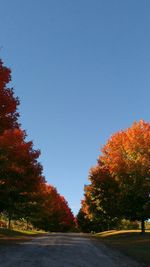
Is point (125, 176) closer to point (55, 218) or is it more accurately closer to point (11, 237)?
point (11, 237)

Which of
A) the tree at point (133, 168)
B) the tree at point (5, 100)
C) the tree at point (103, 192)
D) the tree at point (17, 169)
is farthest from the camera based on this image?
the tree at point (103, 192)

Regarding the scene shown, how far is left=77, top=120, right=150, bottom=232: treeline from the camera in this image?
51375 mm

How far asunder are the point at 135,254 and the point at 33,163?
17.3 m

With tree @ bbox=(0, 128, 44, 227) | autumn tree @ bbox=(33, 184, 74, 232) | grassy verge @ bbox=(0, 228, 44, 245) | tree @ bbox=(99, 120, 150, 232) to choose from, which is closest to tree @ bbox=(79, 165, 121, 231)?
tree @ bbox=(99, 120, 150, 232)

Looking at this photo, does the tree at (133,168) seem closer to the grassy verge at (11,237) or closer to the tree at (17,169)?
the grassy verge at (11,237)

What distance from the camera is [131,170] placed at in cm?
5203

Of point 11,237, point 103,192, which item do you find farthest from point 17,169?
point 103,192

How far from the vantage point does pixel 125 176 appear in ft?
173

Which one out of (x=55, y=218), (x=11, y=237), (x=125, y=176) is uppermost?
(x=55, y=218)

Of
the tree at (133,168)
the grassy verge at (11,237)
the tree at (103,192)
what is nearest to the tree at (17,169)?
the grassy verge at (11,237)

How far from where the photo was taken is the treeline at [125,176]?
51375mm

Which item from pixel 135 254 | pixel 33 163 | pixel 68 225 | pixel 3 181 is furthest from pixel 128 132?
pixel 68 225

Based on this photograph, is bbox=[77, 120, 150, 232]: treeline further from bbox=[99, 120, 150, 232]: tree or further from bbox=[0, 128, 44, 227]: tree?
bbox=[0, 128, 44, 227]: tree

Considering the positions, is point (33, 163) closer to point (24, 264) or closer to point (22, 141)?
point (22, 141)
